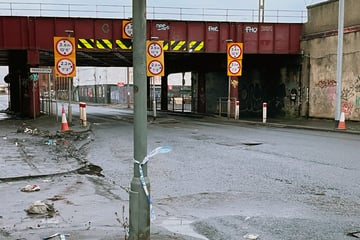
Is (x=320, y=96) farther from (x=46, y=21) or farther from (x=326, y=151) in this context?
(x=46, y=21)

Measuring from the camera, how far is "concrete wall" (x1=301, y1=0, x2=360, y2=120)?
23.2m

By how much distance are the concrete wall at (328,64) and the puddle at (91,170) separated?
16981 millimetres

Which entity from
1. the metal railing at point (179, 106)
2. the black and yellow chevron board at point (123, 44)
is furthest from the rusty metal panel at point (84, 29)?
the metal railing at point (179, 106)

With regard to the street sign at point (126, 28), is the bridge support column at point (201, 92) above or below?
below

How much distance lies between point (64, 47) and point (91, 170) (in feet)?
33.8

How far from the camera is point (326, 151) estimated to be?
12.3m

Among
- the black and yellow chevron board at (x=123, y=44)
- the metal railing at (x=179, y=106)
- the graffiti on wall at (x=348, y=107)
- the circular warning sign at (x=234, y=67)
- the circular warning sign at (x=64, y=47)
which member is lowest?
the metal railing at (x=179, y=106)

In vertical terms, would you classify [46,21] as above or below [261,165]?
above

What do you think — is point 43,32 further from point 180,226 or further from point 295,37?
point 180,226

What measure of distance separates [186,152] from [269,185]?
4.58 metres

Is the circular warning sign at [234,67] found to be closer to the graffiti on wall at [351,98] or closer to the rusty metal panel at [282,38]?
the rusty metal panel at [282,38]

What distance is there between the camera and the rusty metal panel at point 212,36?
2727 cm

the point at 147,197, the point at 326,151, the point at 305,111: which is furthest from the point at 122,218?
the point at 305,111

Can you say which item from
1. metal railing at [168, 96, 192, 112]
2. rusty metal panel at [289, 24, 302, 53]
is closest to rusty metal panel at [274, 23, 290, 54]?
rusty metal panel at [289, 24, 302, 53]
